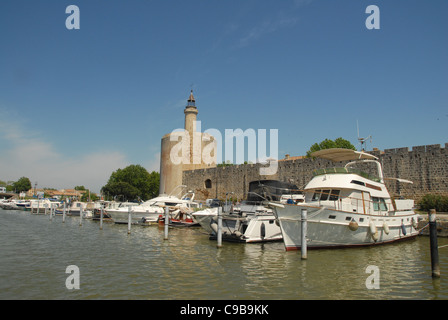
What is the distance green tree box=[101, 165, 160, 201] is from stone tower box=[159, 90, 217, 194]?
10402 millimetres

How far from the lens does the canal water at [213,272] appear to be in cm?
625

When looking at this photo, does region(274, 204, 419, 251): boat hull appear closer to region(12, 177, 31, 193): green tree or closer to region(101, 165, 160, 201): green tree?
region(101, 165, 160, 201): green tree

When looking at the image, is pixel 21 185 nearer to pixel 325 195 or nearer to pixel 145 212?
pixel 145 212

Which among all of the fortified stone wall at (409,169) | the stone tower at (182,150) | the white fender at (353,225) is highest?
the stone tower at (182,150)

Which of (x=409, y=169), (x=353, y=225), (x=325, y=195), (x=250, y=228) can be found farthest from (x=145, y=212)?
(x=409, y=169)

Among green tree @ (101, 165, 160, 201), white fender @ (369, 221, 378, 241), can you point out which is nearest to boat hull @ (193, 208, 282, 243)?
white fender @ (369, 221, 378, 241)

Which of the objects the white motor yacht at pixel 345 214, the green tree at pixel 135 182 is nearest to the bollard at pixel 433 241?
the white motor yacht at pixel 345 214

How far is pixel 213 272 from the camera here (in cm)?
793

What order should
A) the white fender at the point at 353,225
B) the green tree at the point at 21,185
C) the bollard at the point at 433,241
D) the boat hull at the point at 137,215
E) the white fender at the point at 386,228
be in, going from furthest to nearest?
the green tree at the point at 21,185 < the boat hull at the point at 137,215 < the white fender at the point at 386,228 < the white fender at the point at 353,225 < the bollard at the point at 433,241

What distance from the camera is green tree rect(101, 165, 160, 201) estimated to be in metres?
48.0

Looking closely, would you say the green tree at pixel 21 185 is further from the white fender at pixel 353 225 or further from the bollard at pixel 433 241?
the bollard at pixel 433 241

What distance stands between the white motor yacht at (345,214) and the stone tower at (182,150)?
25.6m

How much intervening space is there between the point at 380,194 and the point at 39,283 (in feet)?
40.1

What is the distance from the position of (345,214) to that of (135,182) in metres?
43.6
